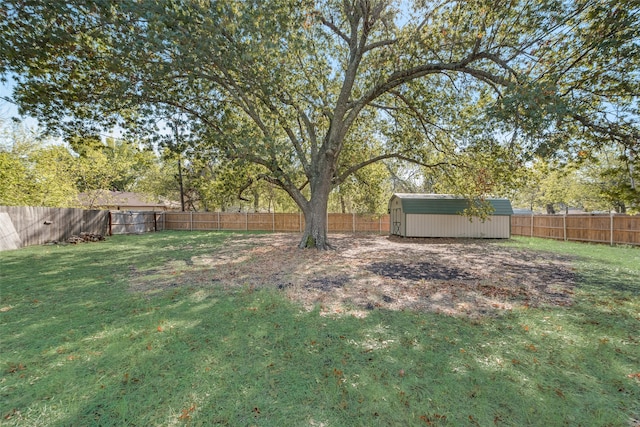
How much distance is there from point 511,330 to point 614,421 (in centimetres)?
144

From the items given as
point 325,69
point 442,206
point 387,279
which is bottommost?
point 387,279

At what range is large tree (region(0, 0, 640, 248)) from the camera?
4.90 metres

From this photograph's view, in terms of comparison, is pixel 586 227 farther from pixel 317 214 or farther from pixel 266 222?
pixel 266 222

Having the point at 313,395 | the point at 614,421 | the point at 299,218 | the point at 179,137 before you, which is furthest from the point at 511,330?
the point at 299,218

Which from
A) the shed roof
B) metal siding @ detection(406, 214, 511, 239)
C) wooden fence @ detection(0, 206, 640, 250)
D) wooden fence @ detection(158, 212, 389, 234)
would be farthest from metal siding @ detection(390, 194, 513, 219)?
wooden fence @ detection(158, 212, 389, 234)

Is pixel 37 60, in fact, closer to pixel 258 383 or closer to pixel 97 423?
pixel 97 423

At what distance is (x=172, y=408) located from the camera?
1.95m

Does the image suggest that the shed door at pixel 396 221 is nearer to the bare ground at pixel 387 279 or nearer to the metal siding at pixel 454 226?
the metal siding at pixel 454 226

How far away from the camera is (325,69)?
30.7 feet

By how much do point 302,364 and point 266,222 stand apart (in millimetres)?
17408

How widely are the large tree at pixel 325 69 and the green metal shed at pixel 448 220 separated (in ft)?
13.6

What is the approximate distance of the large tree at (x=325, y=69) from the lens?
16.1 feet

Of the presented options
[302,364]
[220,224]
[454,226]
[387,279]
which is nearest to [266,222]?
[220,224]

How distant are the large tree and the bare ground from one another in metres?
2.54
